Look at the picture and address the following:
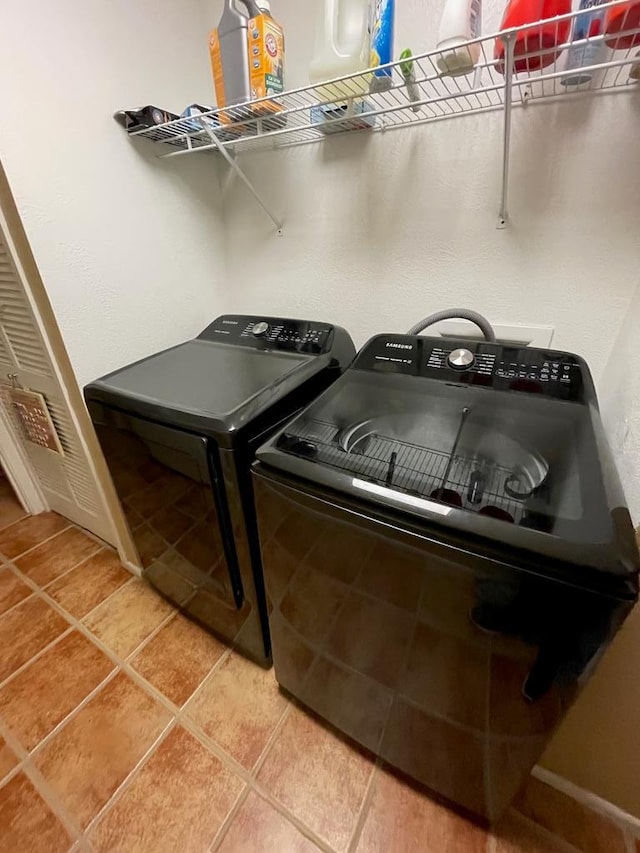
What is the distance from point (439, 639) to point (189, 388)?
2.75 feet

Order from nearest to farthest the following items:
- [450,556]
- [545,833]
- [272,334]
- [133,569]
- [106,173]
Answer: [450,556] < [545,833] < [106,173] < [272,334] < [133,569]

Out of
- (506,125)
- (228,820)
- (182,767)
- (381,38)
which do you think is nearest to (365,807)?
(228,820)

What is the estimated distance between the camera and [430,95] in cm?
98

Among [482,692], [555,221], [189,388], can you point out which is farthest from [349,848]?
[555,221]

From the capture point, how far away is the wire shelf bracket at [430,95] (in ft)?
2.38

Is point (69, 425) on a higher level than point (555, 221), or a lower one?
lower

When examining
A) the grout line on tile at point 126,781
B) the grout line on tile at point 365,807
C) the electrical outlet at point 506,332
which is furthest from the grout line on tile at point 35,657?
the electrical outlet at point 506,332

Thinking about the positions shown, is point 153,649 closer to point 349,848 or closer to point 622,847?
point 349,848

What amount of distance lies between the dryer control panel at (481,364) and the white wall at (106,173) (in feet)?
2.61

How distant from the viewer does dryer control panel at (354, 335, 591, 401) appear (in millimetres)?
900

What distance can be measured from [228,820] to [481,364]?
1292 mm

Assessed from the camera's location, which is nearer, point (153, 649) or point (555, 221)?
point (555, 221)

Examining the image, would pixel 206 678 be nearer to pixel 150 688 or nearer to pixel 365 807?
pixel 150 688

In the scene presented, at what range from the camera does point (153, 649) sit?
1290 millimetres
